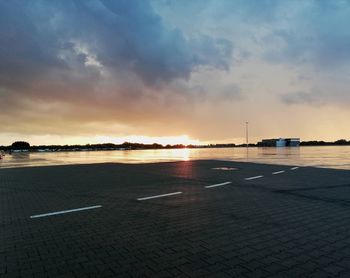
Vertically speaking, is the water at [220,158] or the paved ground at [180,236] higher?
the water at [220,158]

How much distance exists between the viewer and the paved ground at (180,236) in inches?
164

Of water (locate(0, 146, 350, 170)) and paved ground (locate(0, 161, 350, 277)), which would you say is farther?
water (locate(0, 146, 350, 170))

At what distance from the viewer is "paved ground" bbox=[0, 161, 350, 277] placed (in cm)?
416

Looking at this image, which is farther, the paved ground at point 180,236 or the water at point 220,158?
the water at point 220,158

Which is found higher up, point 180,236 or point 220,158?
point 220,158

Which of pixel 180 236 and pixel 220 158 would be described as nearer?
pixel 180 236

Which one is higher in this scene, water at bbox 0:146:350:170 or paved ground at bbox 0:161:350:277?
water at bbox 0:146:350:170

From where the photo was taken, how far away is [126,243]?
17.1 feet

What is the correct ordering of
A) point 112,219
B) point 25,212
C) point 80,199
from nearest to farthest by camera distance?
point 112,219
point 25,212
point 80,199

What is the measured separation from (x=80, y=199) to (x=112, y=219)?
326 centimetres

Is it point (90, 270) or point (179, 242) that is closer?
point (90, 270)

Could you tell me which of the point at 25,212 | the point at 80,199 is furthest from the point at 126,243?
the point at 80,199

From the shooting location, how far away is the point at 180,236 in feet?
18.4

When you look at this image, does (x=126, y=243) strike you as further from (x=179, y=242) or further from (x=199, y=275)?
(x=199, y=275)
